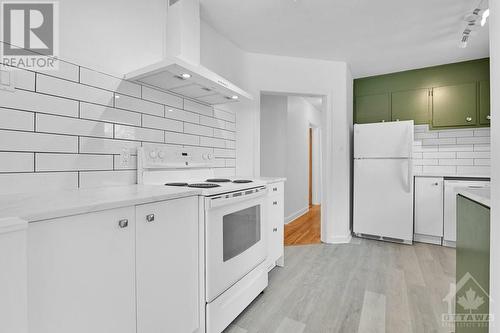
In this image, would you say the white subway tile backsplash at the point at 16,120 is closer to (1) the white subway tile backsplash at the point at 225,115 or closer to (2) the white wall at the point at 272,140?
(1) the white subway tile backsplash at the point at 225,115

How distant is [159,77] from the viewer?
154 cm

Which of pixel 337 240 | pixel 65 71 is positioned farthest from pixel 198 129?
pixel 337 240

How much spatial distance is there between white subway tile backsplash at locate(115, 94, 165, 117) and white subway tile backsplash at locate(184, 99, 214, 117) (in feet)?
0.87

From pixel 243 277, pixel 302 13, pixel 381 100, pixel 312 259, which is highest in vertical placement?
pixel 302 13

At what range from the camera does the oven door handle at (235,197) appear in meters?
1.33

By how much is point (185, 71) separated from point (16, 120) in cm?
84

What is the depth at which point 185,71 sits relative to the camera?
1.43 metres

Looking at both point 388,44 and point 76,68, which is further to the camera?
point 388,44

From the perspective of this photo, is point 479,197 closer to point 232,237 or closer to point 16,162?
point 232,237

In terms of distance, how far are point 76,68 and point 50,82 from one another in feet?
0.54

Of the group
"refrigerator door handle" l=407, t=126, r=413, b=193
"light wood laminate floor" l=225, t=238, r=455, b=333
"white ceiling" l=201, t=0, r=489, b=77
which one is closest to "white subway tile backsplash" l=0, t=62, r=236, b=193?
"white ceiling" l=201, t=0, r=489, b=77

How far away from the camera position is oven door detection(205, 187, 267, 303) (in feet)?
4.39

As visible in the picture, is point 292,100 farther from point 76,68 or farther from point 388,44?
point 76,68

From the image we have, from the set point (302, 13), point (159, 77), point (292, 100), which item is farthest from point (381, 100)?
point (159, 77)
